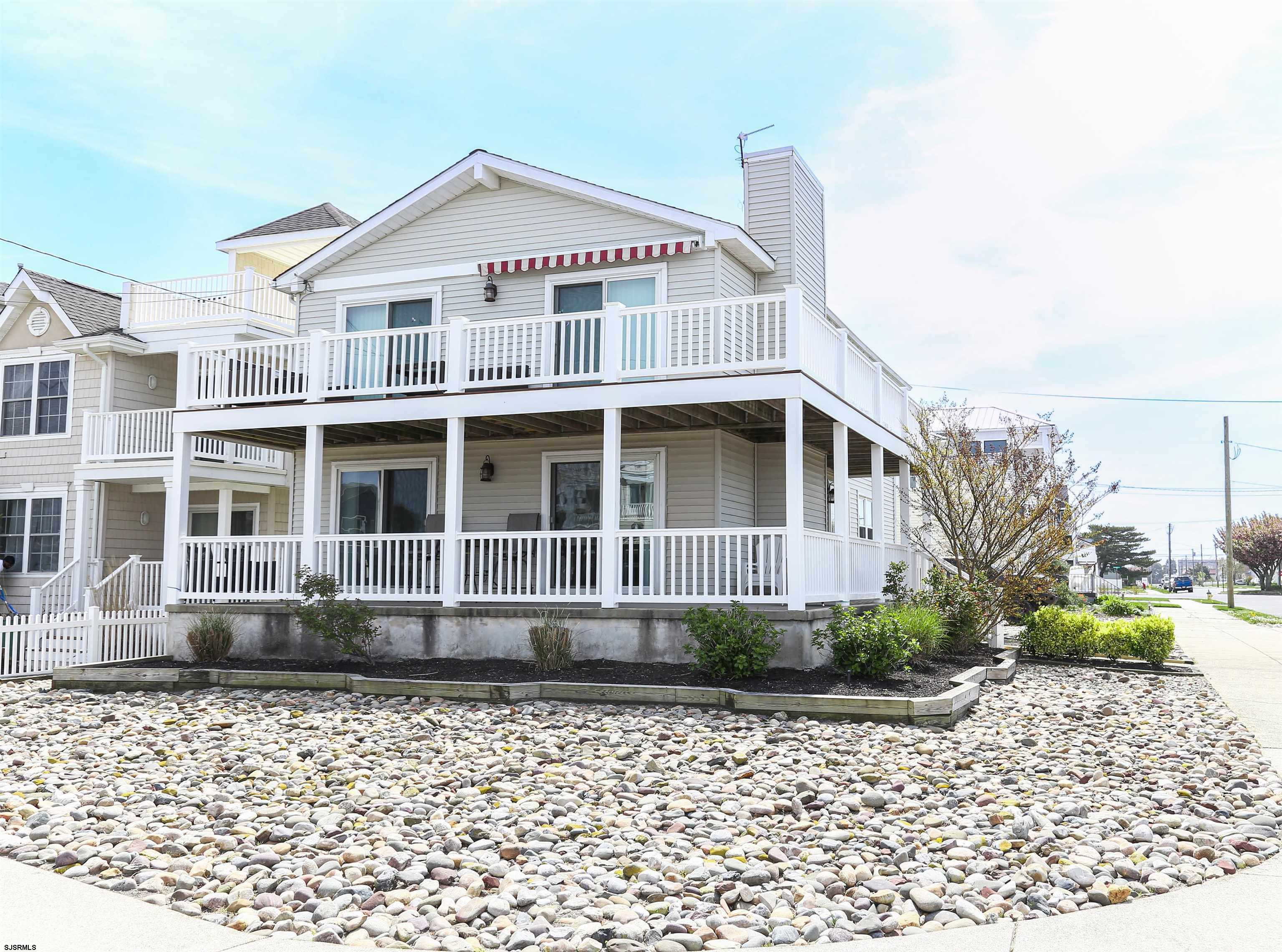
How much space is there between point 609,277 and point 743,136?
13.0 ft

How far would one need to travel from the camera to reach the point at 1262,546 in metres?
66.1

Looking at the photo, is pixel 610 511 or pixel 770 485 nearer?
pixel 610 511

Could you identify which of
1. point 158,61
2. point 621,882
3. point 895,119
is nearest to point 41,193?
point 158,61

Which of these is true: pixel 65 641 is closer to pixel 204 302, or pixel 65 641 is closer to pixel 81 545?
pixel 81 545

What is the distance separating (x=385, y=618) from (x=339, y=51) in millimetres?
7703

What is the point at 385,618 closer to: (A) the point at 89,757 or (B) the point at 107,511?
(A) the point at 89,757

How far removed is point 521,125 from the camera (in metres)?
17.9

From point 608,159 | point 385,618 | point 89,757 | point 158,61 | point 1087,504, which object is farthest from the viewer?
point 608,159

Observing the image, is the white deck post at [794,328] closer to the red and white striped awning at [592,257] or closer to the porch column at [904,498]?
the red and white striped awning at [592,257]

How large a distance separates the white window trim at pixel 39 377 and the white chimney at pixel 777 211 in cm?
1511

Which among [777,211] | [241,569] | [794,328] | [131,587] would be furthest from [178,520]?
[777,211]

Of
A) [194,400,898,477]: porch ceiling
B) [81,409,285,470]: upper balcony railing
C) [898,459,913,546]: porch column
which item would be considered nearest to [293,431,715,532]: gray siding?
[194,400,898,477]: porch ceiling

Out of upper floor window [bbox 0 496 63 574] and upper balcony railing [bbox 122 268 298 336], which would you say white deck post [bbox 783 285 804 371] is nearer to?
upper balcony railing [bbox 122 268 298 336]

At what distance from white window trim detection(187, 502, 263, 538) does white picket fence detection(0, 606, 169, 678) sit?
7019mm
